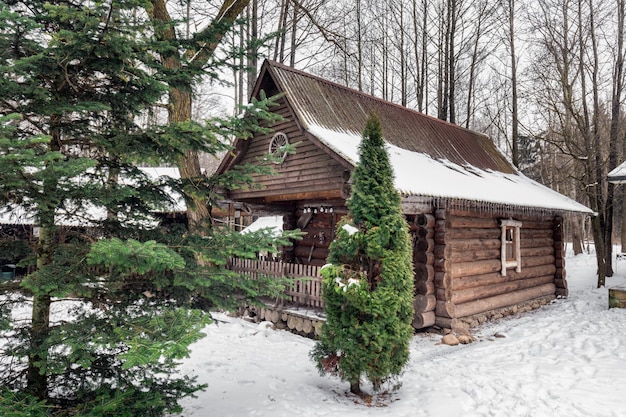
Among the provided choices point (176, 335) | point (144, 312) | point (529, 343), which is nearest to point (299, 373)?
point (144, 312)

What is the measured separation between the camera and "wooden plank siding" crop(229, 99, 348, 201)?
956cm

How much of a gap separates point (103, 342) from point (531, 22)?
20.5m

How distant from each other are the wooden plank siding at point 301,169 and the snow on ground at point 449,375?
3.58 metres

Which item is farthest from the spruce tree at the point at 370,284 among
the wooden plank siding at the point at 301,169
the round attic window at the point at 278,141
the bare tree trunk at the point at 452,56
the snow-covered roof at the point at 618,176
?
the bare tree trunk at the point at 452,56

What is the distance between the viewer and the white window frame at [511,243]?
11.9 m

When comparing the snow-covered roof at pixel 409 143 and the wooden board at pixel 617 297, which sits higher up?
the snow-covered roof at pixel 409 143

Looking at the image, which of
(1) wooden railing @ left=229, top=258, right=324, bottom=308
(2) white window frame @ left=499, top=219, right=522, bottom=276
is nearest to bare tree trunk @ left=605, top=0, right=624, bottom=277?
(2) white window frame @ left=499, top=219, right=522, bottom=276

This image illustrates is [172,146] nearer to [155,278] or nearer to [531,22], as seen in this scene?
[155,278]

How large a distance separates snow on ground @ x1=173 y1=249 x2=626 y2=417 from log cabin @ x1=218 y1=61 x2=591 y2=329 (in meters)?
1.48

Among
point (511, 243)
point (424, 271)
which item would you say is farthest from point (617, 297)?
point (424, 271)

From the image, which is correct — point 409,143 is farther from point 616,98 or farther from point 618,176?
point 616,98

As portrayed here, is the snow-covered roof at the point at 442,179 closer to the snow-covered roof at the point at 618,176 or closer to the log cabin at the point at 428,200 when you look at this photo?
the log cabin at the point at 428,200

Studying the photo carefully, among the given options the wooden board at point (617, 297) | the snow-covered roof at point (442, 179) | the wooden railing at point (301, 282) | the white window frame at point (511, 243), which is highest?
the snow-covered roof at point (442, 179)

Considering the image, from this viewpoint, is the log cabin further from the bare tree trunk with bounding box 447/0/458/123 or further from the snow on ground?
the bare tree trunk with bounding box 447/0/458/123
